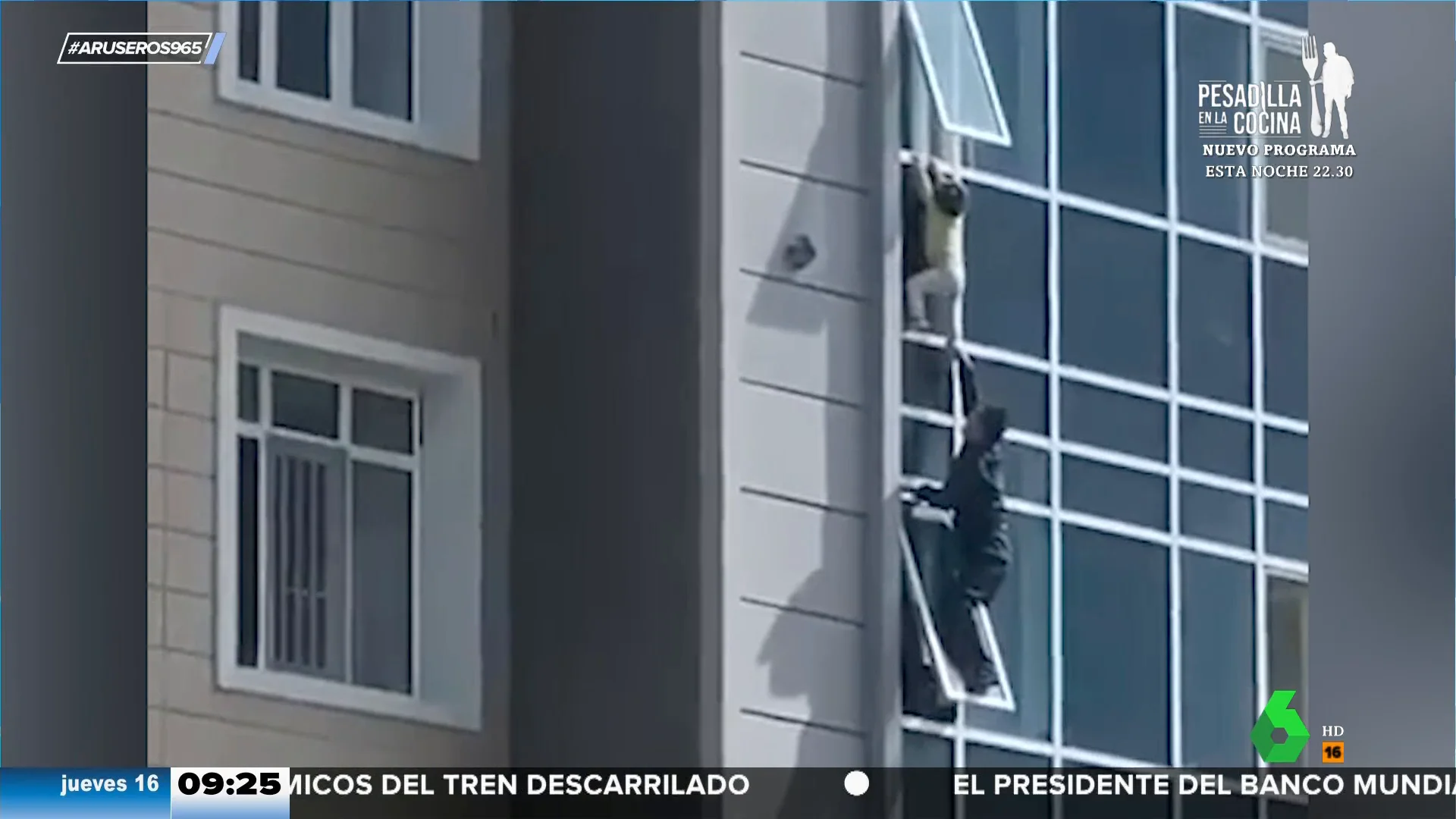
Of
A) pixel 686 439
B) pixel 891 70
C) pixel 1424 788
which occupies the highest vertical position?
pixel 891 70

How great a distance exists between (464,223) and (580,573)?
65cm

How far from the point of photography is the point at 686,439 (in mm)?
10508

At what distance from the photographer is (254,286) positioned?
10.4 m

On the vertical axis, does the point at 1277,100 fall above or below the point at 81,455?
above

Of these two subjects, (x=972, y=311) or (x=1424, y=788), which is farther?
(x=972, y=311)

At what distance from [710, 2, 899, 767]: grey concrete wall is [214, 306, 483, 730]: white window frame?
47 cm

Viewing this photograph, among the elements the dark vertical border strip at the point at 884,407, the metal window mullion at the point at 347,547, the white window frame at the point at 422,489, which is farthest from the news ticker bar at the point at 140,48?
the dark vertical border strip at the point at 884,407

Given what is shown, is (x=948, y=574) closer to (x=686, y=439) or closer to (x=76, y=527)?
(x=686, y=439)

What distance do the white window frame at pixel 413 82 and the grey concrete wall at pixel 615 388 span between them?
0.36 ft

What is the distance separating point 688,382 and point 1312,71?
1208 mm

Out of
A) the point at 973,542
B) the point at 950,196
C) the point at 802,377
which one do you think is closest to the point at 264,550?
the point at 802,377

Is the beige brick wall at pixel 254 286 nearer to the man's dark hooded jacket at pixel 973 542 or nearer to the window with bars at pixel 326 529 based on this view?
the window with bars at pixel 326 529

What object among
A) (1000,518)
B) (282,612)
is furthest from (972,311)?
(282,612)

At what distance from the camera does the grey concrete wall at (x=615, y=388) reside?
10.5 metres
